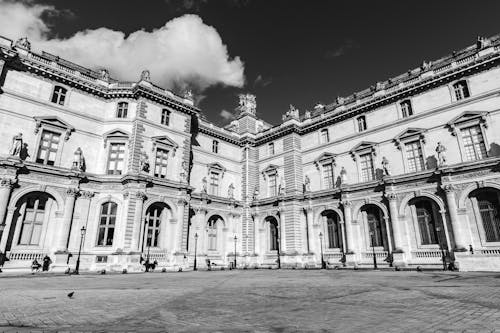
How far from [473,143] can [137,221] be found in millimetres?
29358

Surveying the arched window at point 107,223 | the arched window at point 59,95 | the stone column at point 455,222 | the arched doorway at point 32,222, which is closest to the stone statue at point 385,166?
the stone column at point 455,222

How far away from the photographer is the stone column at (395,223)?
2586 cm

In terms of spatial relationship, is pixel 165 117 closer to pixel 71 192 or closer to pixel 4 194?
pixel 71 192

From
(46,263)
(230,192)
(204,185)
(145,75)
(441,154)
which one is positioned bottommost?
(46,263)

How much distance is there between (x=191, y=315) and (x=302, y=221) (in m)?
28.0

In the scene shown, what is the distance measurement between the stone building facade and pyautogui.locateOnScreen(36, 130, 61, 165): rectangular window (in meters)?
0.11

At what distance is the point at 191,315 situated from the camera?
653cm

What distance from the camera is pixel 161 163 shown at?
97.2 feet

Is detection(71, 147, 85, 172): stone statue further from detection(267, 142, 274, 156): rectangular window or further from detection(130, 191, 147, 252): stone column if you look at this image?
detection(267, 142, 274, 156): rectangular window

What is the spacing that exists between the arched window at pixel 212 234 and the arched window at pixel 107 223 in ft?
36.5

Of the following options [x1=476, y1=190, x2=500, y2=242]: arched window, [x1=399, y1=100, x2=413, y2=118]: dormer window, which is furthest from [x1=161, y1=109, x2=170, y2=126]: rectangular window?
[x1=476, y1=190, x2=500, y2=242]: arched window

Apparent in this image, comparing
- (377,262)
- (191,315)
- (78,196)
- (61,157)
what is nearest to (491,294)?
(191,315)

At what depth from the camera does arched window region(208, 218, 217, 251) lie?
1339 inches

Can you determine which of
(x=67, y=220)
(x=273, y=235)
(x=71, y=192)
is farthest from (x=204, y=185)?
(x=67, y=220)
